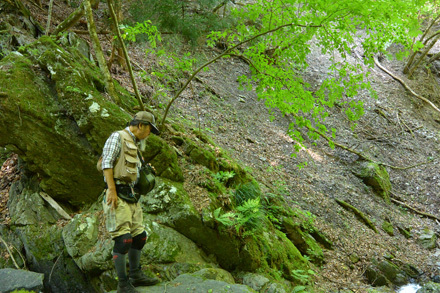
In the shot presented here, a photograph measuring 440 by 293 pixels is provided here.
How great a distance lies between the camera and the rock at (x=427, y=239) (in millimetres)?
9500

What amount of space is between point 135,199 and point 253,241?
2.68 m

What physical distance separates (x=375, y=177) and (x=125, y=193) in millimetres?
10904

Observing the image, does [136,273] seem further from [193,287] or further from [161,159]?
[161,159]

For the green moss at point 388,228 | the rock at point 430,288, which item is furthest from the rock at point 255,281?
the green moss at point 388,228

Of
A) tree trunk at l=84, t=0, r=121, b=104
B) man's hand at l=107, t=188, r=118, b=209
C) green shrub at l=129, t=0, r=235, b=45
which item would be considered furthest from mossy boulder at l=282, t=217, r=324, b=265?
green shrub at l=129, t=0, r=235, b=45

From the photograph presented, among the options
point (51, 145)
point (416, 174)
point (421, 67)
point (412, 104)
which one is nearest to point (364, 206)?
point (416, 174)

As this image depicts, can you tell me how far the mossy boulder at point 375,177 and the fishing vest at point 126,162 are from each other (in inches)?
421

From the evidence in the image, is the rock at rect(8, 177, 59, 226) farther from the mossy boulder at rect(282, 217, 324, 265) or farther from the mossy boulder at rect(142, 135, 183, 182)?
the mossy boulder at rect(282, 217, 324, 265)

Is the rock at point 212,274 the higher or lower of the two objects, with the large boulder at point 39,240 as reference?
higher

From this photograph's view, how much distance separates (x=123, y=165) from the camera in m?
3.63

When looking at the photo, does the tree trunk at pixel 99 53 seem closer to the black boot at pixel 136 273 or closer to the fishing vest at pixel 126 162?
the fishing vest at pixel 126 162

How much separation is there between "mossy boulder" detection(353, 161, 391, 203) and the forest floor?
1.01ft

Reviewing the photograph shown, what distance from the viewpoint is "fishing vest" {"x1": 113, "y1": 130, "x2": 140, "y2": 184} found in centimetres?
363

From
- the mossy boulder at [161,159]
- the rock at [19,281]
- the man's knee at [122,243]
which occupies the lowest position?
the rock at [19,281]
